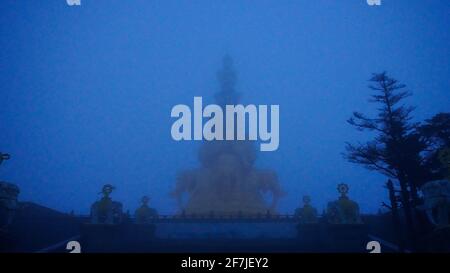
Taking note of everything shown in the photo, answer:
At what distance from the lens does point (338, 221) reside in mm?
7328

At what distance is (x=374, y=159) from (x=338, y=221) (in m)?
5.21

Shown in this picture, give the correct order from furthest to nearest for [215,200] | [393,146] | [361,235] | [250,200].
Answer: [215,200]
[250,200]
[393,146]
[361,235]

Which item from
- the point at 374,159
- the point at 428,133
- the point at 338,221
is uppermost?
the point at 428,133

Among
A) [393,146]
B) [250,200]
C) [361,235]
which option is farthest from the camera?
[250,200]

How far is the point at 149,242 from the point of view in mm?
6965
